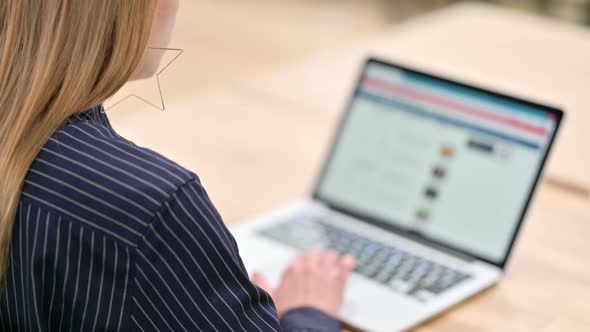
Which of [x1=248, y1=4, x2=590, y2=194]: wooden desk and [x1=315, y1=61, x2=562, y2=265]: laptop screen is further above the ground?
[x1=248, y1=4, x2=590, y2=194]: wooden desk

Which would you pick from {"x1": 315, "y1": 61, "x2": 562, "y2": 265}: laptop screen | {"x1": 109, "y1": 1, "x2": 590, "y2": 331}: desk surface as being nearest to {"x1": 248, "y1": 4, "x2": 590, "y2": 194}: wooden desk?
{"x1": 109, "y1": 1, "x2": 590, "y2": 331}: desk surface

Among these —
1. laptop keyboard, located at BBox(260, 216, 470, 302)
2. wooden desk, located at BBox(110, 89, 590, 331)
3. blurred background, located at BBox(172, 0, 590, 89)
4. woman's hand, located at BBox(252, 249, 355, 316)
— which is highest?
blurred background, located at BBox(172, 0, 590, 89)

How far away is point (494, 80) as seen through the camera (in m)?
2.05

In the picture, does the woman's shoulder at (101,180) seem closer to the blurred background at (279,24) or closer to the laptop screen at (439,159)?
the laptop screen at (439,159)

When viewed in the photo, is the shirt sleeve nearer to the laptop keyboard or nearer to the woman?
the woman

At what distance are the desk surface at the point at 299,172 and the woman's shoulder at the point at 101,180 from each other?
20.2 inches

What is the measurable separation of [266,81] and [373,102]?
20.7 inches

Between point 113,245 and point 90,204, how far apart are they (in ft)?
0.13

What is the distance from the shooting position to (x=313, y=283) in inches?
49.5

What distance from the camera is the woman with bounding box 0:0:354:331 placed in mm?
828

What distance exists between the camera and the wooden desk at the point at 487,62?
1939mm

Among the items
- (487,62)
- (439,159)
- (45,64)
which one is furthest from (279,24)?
(45,64)

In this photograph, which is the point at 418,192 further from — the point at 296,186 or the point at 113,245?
the point at 113,245

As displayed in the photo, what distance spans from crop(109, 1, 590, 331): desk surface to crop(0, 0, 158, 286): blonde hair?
56cm
